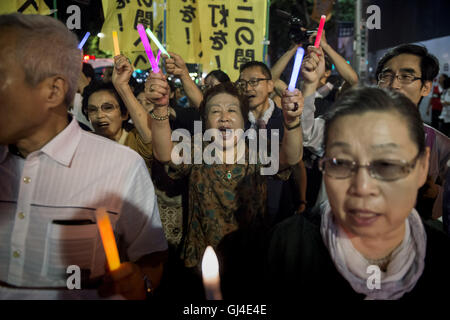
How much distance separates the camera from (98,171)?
63.7 inches

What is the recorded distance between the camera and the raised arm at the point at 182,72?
9.62 ft

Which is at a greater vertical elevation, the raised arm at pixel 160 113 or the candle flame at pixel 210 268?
the raised arm at pixel 160 113

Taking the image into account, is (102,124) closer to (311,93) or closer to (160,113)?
(160,113)

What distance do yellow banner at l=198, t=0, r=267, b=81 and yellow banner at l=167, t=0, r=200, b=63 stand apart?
0.32 m

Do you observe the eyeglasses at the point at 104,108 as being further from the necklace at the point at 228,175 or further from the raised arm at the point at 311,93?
the raised arm at the point at 311,93

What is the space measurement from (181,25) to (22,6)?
5.86 feet

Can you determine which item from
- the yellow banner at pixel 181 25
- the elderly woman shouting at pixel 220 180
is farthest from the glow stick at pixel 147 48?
the yellow banner at pixel 181 25

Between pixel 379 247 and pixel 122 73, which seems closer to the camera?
pixel 379 247

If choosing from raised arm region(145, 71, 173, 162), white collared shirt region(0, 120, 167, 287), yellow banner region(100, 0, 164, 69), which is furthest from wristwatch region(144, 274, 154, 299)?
yellow banner region(100, 0, 164, 69)

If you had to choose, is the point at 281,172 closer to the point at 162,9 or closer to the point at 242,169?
the point at 242,169

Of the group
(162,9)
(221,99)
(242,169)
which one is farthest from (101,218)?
(162,9)

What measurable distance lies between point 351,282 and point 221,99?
1.64 meters

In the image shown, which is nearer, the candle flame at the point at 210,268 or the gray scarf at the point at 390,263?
the candle flame at the point at 210,268

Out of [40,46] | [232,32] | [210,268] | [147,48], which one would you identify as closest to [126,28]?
[232,32]
